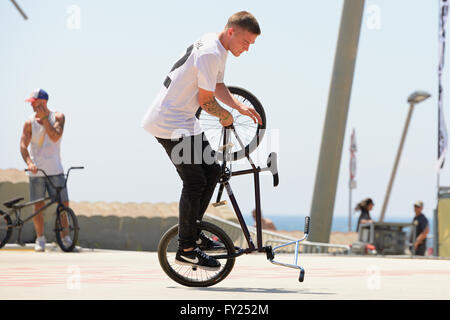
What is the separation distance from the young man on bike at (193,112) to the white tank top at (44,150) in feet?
17.3

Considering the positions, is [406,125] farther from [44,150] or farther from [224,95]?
[224,95]

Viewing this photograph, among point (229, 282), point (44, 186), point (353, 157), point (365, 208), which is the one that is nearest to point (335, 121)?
point (365, 208)

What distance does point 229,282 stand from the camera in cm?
625

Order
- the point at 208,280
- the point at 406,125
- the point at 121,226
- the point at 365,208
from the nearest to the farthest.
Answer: the point at 208,280 < the point at 121,226 < the point at 365,208 < the point at 406,125

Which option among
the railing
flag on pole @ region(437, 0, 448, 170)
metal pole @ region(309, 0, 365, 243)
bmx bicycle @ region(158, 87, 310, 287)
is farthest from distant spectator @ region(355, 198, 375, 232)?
bmx bicycle @ region(158, 87, 310, 287)

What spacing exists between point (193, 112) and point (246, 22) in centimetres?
68

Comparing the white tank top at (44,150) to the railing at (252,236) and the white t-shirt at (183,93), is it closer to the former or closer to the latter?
the railing at (252,236)

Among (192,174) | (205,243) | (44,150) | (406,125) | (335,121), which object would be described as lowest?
(205,243)

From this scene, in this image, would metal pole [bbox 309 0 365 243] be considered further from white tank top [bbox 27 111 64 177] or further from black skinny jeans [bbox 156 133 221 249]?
black skinny jeans [bbox 156 133 221 249]

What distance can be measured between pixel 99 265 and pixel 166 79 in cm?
294

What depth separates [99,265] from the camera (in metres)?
8.08

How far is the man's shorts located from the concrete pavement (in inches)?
81.0

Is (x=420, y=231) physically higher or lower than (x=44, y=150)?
lower
